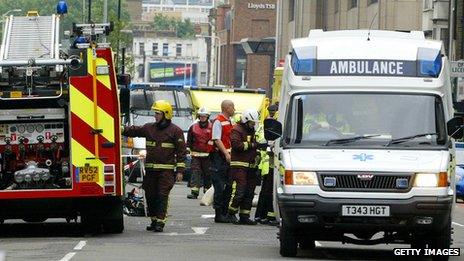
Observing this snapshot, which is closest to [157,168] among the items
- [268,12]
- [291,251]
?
[291,251]

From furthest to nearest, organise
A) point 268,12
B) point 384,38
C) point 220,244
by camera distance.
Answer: point 268,12 < point 220,244 < point 384,38

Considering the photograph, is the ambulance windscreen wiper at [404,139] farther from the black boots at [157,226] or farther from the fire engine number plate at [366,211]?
the black boots at [157,226]

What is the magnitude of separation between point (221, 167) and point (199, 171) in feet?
26.5

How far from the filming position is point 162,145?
22.2 meters

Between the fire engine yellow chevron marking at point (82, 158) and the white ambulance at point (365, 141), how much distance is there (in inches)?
115

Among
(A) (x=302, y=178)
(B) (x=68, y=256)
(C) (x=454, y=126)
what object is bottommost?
(B) (x=68, y=256)

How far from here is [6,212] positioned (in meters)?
21.0

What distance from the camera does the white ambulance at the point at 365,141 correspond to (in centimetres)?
1700

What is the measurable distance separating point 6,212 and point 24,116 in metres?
1.24

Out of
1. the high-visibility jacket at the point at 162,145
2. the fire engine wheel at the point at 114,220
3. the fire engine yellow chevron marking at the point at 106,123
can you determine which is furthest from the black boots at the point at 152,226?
the fire engine yellow chevron marking at the point at 106,123

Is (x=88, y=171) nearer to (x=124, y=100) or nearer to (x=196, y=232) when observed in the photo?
(x=124, y=100)

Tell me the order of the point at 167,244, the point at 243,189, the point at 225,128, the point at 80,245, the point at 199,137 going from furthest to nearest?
the point at 199,137 < the point at 225,128 < the point at 243,189 < the point at 167,244 < the point at 80,245

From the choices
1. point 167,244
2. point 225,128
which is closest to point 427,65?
point 167,244

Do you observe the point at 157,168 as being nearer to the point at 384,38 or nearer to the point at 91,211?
the point at 91,211
